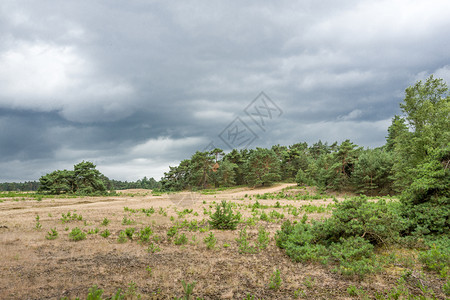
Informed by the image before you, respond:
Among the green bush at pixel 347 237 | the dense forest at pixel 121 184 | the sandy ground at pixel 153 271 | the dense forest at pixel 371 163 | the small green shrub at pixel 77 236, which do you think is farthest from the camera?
the dense forest at pixel 121 184

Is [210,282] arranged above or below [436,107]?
below

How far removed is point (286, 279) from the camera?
5332 millimetres

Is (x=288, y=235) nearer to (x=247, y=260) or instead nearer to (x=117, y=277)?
(x=247, y=260)

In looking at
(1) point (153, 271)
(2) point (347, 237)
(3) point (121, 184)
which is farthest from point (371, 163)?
(3) point (121, 184)

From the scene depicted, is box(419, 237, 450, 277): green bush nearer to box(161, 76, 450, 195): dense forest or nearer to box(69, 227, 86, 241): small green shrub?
box(161, 76, 450, 195): dense forest

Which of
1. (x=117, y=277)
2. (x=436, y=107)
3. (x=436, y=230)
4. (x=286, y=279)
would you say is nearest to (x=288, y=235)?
(x=286, y=279)

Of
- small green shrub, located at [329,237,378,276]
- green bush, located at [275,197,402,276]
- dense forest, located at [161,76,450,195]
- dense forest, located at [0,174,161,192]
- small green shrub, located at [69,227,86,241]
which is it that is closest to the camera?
small green shrub, located at [329,237,378,276]

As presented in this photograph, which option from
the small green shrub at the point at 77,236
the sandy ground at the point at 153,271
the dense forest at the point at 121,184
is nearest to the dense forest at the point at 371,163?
the sandy ground at the point at 153,271

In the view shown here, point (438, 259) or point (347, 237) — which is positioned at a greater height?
point (347, 237)

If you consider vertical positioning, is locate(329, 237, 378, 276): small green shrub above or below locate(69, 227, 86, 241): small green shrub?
below

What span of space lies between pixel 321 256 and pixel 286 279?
157 cm

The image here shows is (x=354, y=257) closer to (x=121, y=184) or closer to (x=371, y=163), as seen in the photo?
(x=371, y=163)

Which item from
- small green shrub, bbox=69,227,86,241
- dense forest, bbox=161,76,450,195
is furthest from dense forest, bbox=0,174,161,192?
small green shrub, bbox=69,227,86,241

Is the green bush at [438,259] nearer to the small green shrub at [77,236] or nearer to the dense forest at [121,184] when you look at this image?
the small green shrub at [77,236]
